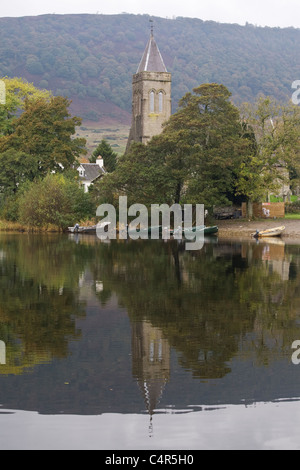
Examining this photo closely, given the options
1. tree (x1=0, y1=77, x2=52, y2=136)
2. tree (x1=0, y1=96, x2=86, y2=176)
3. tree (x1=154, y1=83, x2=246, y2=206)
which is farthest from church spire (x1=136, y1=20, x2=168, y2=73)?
tree (x1=154, y1=83, x2=246, y2=206)

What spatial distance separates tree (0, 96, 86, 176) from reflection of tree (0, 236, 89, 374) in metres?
37.6

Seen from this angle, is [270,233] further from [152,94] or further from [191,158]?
[152,94]

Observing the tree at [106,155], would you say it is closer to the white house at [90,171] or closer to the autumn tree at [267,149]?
the white house at [90,171]

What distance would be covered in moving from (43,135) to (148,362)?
6067cm

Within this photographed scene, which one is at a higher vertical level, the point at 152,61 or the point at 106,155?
the point at 152,61

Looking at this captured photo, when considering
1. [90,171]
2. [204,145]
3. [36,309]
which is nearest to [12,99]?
[204,145]

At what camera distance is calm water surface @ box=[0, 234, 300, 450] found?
32.8 ft

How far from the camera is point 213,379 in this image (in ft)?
40.4

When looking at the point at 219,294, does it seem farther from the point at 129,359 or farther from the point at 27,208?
the point at 27,208

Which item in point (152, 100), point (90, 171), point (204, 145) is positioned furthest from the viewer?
point (152, 100)

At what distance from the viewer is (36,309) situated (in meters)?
19.1

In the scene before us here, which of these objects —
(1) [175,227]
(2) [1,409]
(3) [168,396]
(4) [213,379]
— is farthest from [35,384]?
(1) [175,227]

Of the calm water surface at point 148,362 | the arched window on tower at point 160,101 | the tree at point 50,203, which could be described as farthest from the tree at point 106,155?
the calm water surface at point 148,362
